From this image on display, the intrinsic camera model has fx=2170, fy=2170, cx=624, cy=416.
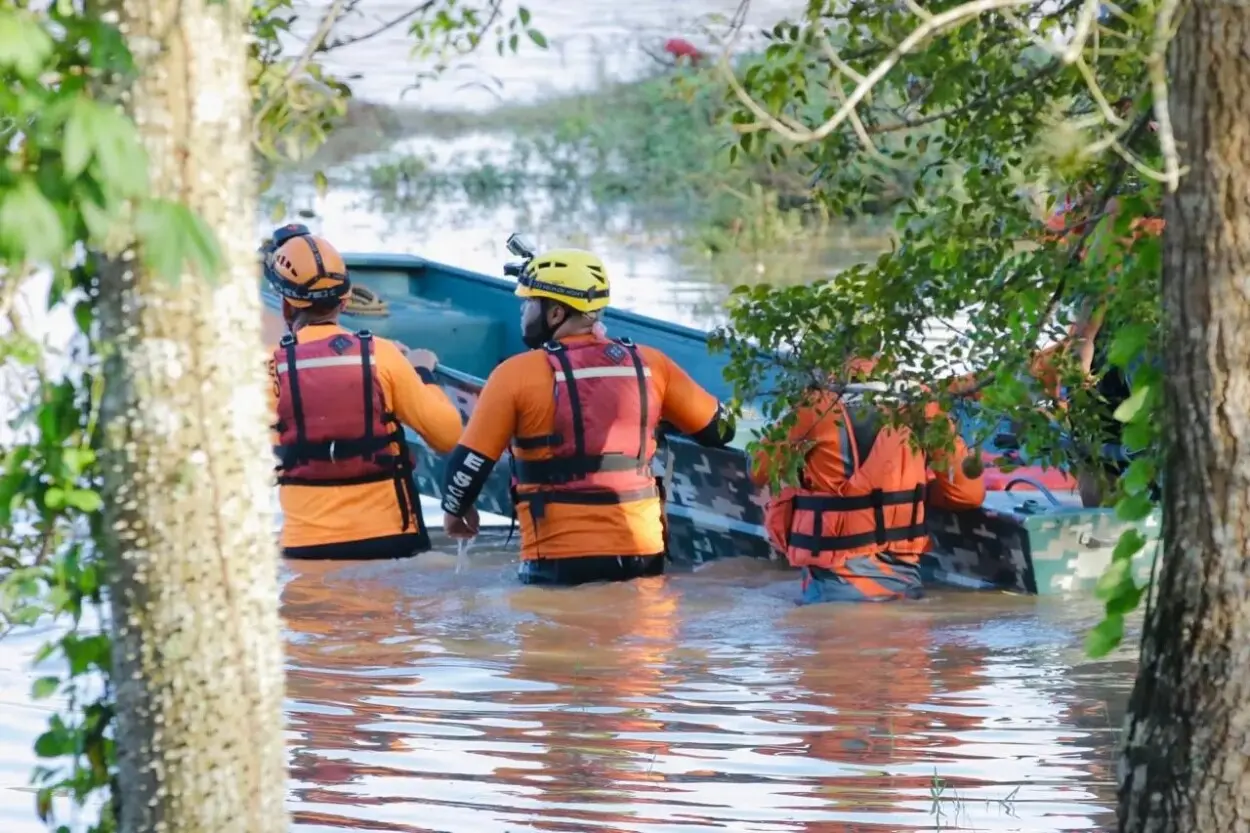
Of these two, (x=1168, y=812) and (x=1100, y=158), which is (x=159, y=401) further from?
(x=1100, y=158)

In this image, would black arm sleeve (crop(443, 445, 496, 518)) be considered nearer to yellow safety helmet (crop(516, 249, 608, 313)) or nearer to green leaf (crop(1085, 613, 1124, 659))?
yellow safety helmet (crop(516, 249, 608, 313))

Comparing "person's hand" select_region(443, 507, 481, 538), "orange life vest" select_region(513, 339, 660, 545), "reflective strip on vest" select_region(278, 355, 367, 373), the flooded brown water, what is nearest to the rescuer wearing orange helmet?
"reflective strip on vest" select_region(278, 355, 367, 373)

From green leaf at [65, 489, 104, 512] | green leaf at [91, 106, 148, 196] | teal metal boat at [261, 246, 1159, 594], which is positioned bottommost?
teal metal boat at [261, 246, 1159, 594]

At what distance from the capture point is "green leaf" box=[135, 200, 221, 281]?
2783 mm

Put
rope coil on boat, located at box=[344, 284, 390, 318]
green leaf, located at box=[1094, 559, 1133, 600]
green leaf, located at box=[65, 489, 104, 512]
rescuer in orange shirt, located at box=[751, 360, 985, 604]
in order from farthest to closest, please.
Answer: rope coil on boat, located at box=[344, 284, 390, 318] < rescuer in orange shirt, located at box=[751, 360, 985, 604] < green leaf, located at box=[1094, 559, 1133, 600] < green leaf, located at box=[65, 489, 104, 512]

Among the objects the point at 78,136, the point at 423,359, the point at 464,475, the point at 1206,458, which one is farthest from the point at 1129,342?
the point at 423,359

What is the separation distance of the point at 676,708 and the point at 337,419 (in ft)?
6.80

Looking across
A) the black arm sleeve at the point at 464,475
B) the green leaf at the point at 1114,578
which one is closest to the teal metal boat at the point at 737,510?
the black arm sleeve at the point at 464,475

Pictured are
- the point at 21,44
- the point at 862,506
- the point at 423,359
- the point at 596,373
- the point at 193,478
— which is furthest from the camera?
the point at 423,359

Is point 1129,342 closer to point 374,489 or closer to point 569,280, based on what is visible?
point 569,280

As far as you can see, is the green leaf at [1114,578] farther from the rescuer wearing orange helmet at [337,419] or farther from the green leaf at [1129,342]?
the rescuer wearing orange helmet at [337,419]

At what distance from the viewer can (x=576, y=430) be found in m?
7.86

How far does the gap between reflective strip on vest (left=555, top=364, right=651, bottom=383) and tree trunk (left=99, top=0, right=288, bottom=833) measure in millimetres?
4270

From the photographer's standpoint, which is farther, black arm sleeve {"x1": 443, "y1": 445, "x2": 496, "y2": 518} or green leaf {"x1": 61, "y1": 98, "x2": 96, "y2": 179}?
black arm sleeve {"x1": 443, "y1": 445, "x2": 496, "y2": 518}
